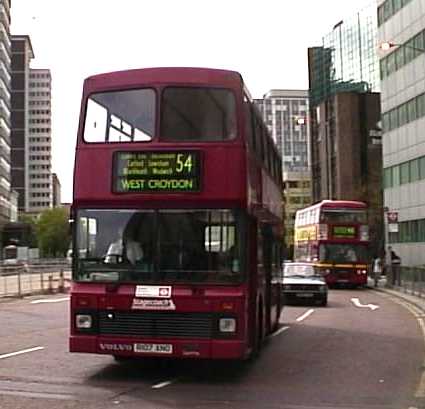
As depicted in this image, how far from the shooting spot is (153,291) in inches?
435

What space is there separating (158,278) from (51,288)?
27.1 m

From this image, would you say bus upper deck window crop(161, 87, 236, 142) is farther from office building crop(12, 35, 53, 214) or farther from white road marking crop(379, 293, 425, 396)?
office building crop(12, 35, 53, 214)

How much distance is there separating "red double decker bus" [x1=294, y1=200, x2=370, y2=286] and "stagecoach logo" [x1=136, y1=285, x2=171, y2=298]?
3060 cm

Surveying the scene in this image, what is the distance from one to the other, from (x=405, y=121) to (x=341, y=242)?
15.6 metres

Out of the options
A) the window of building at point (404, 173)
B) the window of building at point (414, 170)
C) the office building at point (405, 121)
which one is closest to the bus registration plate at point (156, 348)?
the office building at point (405, 121)

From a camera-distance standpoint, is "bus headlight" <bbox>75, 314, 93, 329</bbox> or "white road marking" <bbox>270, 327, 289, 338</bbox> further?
"white road marking" <bbox>270, 327, 289, 338</bbox>

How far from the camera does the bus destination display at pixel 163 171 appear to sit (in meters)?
11.3

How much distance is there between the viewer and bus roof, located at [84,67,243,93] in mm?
11672

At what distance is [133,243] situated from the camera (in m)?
11.3

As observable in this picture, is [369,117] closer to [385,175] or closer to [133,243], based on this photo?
[385,175]

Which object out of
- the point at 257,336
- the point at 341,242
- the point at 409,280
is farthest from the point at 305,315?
the point at 341,242

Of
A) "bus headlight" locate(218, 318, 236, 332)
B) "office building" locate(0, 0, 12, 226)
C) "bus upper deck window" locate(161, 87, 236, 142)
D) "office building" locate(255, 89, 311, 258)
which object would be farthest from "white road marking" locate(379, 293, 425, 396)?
"office building" locate(0, 0, 12, 226)

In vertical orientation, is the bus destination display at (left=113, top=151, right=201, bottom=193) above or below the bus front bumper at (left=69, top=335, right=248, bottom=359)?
above

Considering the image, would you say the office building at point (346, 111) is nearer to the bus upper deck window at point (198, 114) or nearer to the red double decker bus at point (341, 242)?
the red double decker bus at point (341, 242)
